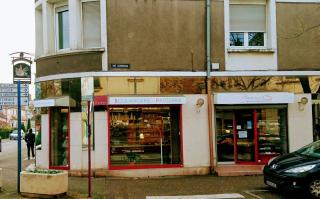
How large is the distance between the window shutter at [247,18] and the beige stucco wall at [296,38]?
60 cm

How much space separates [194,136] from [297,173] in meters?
5.24

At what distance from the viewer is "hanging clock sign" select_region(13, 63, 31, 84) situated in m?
12.0

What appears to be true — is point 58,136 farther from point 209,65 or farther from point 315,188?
point 315,188

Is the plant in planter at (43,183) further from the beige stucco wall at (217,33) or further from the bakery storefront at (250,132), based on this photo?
the beige stucco wall at (217,33)

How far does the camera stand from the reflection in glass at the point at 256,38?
54.0 ft

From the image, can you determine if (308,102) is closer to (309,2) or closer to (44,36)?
(309,2)

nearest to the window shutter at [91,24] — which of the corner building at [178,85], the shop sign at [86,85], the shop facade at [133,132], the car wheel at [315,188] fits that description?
the corner building at [178,85]

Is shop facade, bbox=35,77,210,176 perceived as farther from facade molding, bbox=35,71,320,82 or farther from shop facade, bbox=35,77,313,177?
facade molding, bbox=35,71,320,82

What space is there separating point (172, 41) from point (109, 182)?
518cm

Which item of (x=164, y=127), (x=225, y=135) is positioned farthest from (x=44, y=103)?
(x=225, y=135)

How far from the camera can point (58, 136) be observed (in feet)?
53.6

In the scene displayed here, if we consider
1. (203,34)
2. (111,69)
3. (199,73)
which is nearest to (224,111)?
(199,73)

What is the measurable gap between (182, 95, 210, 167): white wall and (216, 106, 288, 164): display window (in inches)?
27.4

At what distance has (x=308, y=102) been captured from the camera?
16125 millimetres
